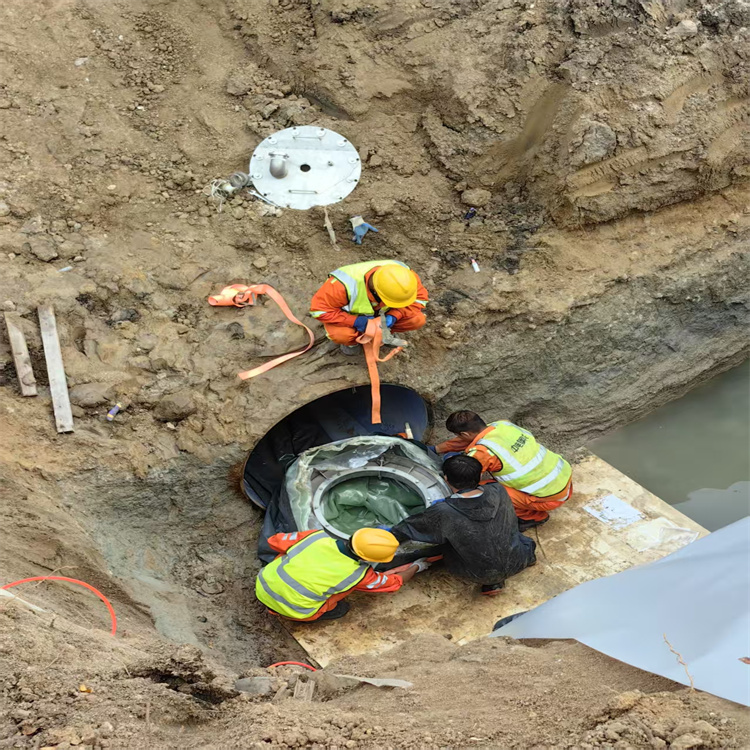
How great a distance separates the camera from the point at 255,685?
132 inches

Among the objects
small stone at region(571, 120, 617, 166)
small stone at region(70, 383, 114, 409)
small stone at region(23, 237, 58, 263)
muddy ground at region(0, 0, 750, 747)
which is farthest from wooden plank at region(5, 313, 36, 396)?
small stone at region(571, 120, 617, 166)

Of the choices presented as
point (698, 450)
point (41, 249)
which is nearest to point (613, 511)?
point (698, 450)

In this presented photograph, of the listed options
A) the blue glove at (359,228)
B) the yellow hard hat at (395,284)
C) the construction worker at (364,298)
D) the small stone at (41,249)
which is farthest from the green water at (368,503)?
the small stone at (41,249)

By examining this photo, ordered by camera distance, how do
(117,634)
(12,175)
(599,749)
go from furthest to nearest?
(12,175) → (117,634) → (599,749)

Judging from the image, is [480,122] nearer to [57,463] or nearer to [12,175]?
[12,175]

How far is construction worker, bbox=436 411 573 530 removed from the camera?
4.65m

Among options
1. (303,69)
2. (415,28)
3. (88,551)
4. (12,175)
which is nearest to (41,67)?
(12,175)

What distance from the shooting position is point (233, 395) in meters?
4.73

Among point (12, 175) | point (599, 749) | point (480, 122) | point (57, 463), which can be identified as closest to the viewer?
point (599, 749)

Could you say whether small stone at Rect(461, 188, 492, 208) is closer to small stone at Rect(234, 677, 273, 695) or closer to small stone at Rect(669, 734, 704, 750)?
small stone at Rect(234, 677, 273, 695)

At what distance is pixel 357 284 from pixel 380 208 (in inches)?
42.8

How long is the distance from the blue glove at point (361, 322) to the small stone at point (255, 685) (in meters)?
2.24

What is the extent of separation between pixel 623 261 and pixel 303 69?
2.98 m

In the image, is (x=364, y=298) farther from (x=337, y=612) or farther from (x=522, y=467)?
(x=337, y=612)
